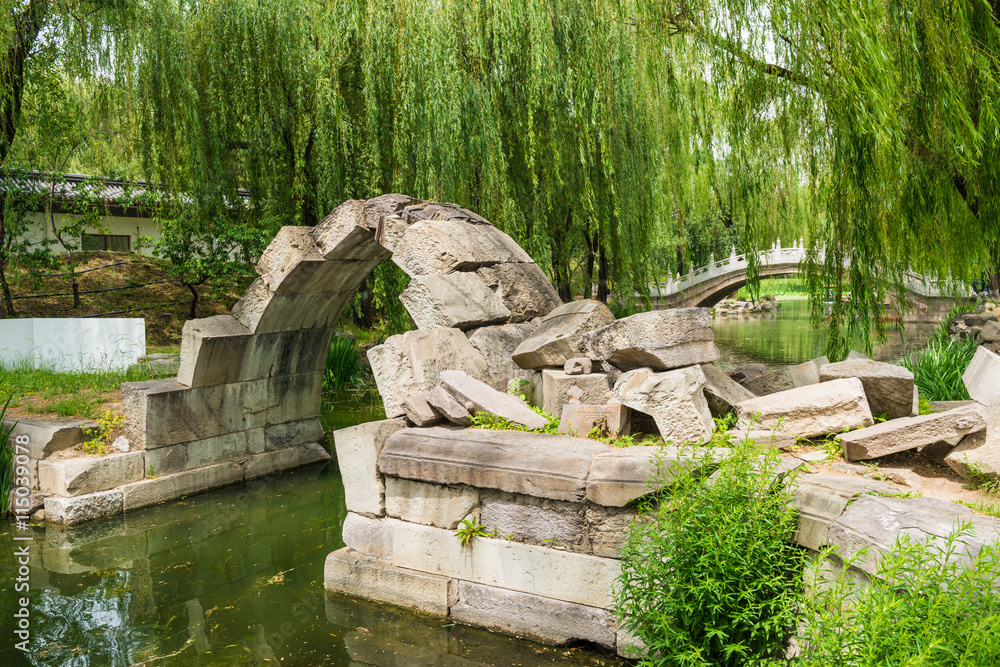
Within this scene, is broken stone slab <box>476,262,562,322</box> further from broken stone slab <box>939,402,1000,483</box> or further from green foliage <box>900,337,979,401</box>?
green foliage <box>900,337,979,401</box>

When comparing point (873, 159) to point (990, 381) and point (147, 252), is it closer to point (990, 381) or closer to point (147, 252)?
point (990, 381)

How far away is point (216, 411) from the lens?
293 inches

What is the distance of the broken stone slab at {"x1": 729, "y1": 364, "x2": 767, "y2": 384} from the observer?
18.6ft

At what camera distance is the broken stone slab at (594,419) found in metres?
4.52

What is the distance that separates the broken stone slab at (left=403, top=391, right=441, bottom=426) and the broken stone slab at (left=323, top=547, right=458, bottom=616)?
97 centimetres

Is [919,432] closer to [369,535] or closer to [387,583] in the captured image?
[387,583]

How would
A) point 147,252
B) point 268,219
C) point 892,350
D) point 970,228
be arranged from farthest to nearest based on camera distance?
point 147,252 < point 892,350 < point 268,219 < point 970,228

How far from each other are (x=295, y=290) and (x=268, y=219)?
395 centimetres

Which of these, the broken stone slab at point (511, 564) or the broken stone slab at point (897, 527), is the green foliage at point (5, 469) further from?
the broken stone slab at point (897, 527)

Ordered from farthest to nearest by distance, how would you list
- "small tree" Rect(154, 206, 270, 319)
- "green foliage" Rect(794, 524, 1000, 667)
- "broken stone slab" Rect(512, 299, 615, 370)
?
"small tree" Rect(154, 206, 270, 319) → "broken stone slab" Rect(512, 299, 615, 370) → "green foliage" Rect(794, 524, 1000, 667)

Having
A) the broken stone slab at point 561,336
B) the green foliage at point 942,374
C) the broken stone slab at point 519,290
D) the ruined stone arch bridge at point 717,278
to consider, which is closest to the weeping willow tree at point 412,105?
the broken stone slab at point 519,290

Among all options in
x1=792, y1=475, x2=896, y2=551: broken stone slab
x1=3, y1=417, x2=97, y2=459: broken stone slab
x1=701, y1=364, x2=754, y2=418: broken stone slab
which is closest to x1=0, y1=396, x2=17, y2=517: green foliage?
x1=3, y1=417, x2=97, y2=459: broken stone slab

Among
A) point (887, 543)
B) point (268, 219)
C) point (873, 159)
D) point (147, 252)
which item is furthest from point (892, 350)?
point (147, 252)

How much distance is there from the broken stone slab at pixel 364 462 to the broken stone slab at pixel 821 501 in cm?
267
